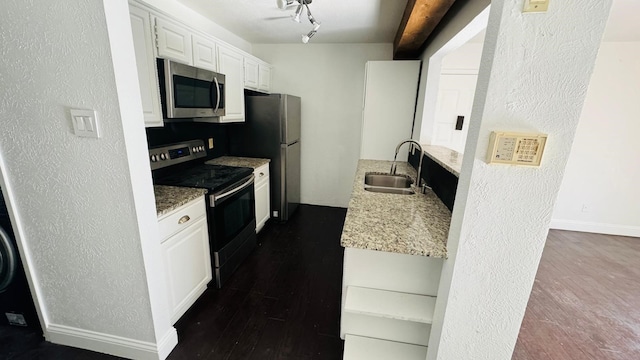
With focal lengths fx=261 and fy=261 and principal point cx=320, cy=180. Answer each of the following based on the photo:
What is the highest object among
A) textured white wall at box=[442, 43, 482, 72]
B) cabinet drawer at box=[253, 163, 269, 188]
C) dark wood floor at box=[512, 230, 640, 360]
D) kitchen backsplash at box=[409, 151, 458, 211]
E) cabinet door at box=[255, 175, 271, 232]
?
textured white wall at box=[442, 43, 482, 72]

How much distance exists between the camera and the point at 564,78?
800mm

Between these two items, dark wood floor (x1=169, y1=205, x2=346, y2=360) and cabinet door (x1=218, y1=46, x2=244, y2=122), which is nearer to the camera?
dark wood floor (x1=169, y1=205, x2=346, y2=360)

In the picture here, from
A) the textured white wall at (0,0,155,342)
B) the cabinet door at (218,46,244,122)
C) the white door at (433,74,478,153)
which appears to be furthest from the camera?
the white door at (433,74,478,153)

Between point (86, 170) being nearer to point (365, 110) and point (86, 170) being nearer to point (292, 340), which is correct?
point (292, 340)

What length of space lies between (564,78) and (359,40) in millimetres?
2974

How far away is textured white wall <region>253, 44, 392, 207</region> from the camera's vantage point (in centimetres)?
360

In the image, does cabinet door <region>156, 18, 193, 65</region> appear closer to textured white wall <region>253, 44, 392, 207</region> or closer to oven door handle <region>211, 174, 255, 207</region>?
oven door handle <region>211, 174, 255, 207</region>

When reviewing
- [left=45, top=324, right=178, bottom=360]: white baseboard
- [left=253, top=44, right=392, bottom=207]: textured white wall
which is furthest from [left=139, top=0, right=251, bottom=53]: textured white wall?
[left=45, top=324, right=178, bottom=360]: white baseboard

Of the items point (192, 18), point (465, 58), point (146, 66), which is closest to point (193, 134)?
point (146, 66)

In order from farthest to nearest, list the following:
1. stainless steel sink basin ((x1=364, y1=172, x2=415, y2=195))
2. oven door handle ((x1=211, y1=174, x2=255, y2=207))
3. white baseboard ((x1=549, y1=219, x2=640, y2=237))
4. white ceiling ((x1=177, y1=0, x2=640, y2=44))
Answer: white baseboard ((x1=549, y1=219, x2=640, y2=237)) → stainless steel sink basin ((x1=364, y1=172, x2=415, y2=195)) → white ceiling ((x1=177, y1=0, x2=640, y2=44)) → oven door handle ((x1=211, y1=174, x2=255, y2=207))

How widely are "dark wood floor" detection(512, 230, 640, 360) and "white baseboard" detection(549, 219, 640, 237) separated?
28 centimetres

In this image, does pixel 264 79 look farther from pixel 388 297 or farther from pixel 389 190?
pixel 388 297

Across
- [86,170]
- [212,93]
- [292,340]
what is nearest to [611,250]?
[292,340]

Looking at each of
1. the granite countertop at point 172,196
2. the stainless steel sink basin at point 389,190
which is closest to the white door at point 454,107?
the stainless steel sink basin at point 389,190
